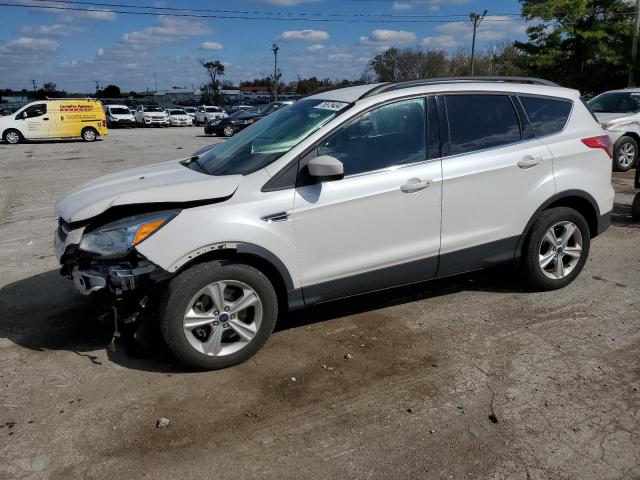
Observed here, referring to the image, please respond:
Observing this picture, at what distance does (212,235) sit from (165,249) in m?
0.30

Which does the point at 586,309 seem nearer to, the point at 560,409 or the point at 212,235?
the point at 560,409

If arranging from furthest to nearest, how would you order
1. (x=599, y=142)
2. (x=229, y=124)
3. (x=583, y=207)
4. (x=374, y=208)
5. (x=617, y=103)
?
(x=229, y=124)
(x=617, y=103)
(x=583, y=207)
(x=599, y=142)
(x=374, y=208)

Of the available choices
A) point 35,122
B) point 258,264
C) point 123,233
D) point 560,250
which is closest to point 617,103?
point 560,250

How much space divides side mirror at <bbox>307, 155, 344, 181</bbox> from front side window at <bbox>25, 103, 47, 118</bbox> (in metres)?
25.3

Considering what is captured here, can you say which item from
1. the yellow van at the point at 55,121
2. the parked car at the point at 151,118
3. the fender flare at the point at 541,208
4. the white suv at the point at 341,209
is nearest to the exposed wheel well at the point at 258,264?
the white suv at the point at 341,209

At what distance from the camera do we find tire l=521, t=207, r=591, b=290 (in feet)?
15.6

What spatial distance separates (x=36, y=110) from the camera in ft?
82.0

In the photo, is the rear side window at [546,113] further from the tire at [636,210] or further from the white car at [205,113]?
the white car at [205,113]

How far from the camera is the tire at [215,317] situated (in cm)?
353

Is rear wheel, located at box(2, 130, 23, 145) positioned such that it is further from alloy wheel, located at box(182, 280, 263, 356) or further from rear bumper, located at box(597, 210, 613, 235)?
rear bumper, located at box(597, 210, 613, 235)

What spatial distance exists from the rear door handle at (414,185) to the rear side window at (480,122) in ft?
1.34

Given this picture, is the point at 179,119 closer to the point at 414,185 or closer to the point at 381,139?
the point at 381,139

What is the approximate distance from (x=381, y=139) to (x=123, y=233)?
6.38ft

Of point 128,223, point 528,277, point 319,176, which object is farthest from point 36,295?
point 528,277
